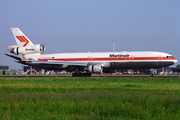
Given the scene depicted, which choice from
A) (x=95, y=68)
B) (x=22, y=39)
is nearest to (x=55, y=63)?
(x=95, y=68)

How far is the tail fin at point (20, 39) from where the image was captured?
2074 inches

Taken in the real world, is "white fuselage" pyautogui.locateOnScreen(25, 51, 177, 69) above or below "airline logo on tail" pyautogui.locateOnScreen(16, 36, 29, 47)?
below

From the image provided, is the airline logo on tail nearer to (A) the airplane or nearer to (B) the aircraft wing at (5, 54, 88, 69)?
(A) the airplane

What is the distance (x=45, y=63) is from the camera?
49656 millimetres

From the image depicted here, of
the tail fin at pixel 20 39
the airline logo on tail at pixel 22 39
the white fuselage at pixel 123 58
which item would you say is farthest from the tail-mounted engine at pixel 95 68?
the airline logo on tail at pixel 22 39

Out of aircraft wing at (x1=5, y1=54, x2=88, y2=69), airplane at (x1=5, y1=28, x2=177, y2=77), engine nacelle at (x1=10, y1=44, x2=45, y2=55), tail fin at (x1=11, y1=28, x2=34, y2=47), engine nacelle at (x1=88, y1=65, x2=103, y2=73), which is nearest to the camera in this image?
engine nacelle at (x1=88, y1=65, x2=103, y2=73)

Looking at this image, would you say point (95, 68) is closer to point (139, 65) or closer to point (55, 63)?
point (139, 65)

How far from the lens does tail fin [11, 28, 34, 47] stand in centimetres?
5269

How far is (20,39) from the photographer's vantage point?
52.8 metres

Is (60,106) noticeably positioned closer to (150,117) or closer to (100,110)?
(100,110)

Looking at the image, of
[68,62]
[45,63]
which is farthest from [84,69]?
[45,63]

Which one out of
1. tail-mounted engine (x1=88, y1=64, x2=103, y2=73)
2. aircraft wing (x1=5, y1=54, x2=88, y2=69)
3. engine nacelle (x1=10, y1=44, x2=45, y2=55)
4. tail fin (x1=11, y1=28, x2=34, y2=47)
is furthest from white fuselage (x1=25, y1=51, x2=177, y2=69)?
tail fin (x1=11, y1=28, x2=34, y2=47)

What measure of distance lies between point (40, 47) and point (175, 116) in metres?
43.8

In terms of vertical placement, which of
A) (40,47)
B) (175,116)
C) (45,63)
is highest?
(40,47)
